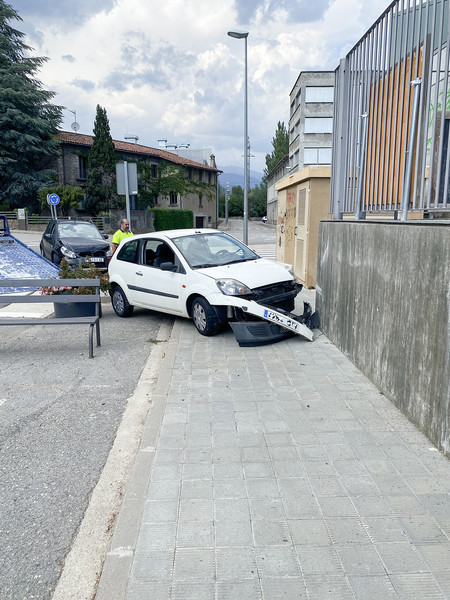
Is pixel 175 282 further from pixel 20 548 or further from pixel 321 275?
pixel 20 548

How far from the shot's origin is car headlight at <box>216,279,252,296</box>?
6762mm

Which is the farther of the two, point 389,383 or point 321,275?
point 321,275

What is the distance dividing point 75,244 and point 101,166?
30712 mm

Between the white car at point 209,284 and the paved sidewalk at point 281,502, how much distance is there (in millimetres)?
1749

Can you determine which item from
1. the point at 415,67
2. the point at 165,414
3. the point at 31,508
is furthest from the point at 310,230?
the point at 31,508

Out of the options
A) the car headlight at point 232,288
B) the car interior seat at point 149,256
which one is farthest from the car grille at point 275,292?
the car interior seat at point 149,256

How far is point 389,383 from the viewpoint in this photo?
455cm

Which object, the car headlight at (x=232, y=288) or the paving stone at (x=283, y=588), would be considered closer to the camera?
the paving stone at (x=283, y=588)

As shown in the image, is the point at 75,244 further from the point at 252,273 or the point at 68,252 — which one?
the point at 252,273

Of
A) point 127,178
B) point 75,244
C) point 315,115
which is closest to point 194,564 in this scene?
point 127,178

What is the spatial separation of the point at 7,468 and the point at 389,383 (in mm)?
3322

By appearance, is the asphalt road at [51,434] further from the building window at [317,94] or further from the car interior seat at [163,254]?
the building window at [317,94]

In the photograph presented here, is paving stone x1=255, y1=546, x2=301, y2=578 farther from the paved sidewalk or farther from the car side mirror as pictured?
the car side mirror

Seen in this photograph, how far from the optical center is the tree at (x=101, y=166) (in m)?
42.5
